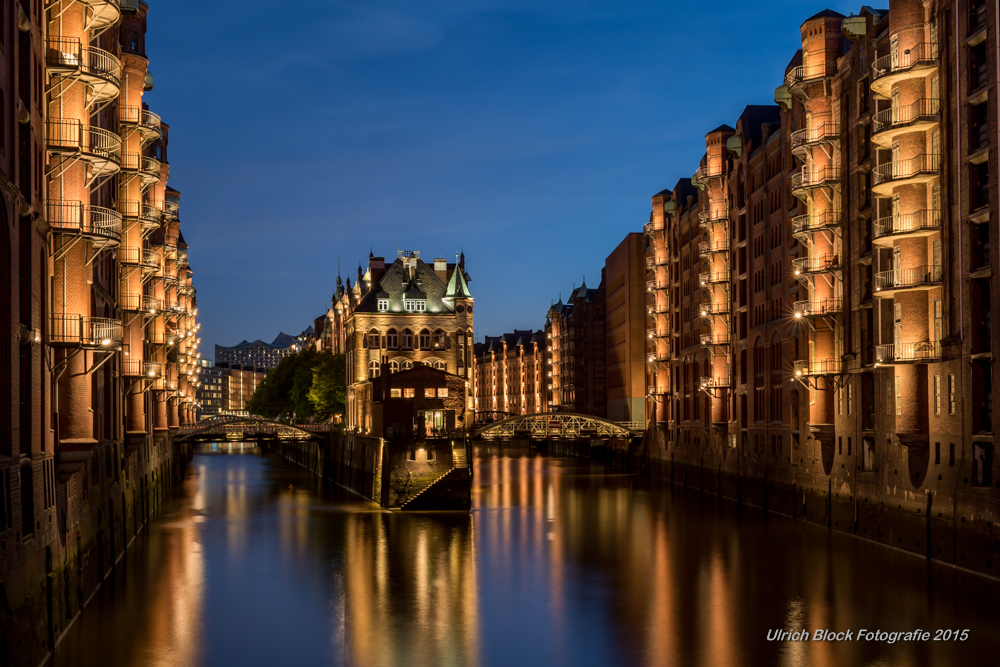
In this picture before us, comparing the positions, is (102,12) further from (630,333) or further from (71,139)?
(630,333)

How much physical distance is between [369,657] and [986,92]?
28.2 m

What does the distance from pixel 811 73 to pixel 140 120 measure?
3273 centimetres

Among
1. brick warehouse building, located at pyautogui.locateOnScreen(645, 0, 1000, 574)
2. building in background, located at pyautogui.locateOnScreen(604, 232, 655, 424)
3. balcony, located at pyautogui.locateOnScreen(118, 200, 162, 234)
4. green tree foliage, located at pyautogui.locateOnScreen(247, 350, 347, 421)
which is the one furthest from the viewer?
green tree foliage, located at pyautogui.locateOnScreen(247, 350, 347, 421)

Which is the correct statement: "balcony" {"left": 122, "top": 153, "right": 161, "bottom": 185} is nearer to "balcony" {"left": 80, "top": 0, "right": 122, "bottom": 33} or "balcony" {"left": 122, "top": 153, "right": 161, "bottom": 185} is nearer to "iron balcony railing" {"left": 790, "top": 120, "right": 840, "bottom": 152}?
"balcony" {"left": 80, "top": 0, "right": 122, "bottom": 33}

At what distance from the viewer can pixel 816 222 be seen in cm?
5750

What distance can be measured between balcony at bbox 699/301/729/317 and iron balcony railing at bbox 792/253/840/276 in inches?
879

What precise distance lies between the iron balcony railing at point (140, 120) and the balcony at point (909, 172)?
32.6 m

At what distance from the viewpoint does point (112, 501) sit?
46188 mm

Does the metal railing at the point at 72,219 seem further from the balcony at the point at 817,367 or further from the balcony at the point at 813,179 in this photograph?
the balcony at the point at 817,367

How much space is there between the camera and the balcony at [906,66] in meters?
44.2

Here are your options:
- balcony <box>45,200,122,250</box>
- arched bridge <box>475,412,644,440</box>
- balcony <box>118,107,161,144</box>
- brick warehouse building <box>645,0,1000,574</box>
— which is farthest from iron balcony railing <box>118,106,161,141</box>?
arched bridge <box>475,412,644,440</box>

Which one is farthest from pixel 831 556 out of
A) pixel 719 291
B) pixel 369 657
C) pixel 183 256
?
pixel 183 256

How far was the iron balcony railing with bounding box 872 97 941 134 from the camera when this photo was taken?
44312mm

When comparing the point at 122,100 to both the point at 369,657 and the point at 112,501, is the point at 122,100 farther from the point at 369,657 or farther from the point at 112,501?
the point at 369,657
